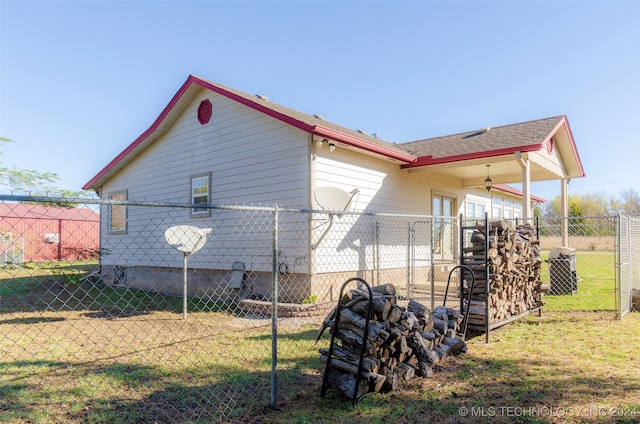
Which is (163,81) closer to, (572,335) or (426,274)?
(426,274)

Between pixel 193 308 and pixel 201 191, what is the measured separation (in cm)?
321

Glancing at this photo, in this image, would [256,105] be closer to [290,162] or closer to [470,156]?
[290,162]

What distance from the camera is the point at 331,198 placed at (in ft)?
25.2

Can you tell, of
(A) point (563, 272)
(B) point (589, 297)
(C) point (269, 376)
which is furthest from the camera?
(A) point (563, 272)

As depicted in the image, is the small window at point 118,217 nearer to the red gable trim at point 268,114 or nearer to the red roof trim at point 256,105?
the red gable trim at point 268,114

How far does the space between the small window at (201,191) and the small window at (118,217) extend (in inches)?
140

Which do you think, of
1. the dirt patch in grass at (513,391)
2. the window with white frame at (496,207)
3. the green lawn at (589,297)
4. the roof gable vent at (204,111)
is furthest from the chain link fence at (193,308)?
the window with white frame at (496,207)

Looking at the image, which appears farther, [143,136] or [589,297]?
[143,136]

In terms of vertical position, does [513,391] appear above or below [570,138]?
below

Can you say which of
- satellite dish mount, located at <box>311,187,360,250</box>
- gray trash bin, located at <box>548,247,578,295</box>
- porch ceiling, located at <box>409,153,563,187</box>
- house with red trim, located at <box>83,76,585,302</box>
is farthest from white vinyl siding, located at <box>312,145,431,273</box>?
gray trash bin, located at <box>548,247,578,295</box>

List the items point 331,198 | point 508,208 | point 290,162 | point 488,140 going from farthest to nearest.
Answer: point 508,208
point 488,140
point 290,162
point 331,198

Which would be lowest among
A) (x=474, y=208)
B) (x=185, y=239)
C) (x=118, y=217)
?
(x=185, y=239)

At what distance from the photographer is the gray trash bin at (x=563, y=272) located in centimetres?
1009

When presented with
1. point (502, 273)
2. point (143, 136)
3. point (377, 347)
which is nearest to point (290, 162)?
point (502, 273)
